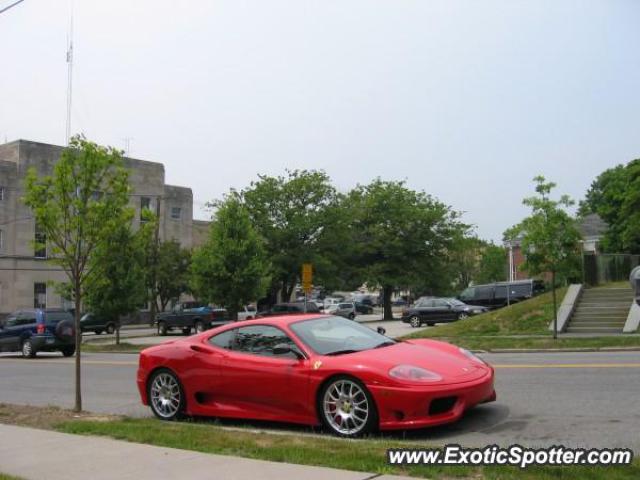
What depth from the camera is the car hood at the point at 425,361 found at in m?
7.31

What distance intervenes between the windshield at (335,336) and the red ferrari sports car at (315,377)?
0.01 metres

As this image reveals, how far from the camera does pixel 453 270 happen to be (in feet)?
171

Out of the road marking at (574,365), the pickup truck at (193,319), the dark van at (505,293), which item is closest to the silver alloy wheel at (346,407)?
the road marking at (574,365)

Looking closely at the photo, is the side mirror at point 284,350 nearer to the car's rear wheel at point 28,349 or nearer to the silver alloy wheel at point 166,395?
the silver alloy wheel at point 166,395

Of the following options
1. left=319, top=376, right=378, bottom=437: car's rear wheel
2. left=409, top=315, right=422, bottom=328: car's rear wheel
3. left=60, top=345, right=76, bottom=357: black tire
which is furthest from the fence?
left=319, top=376, right=378, bottom=437: car's rear wheel

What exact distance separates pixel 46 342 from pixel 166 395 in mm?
16771

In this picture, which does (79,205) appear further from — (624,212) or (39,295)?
(39,295)

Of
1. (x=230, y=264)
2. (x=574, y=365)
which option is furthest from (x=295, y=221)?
(x=574, y=365)

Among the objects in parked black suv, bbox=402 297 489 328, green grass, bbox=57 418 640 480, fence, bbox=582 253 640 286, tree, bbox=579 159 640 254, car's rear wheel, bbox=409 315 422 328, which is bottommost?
car's rear wheel, bbox=409 315 422 328

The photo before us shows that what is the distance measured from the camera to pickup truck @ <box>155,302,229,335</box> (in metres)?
34.5

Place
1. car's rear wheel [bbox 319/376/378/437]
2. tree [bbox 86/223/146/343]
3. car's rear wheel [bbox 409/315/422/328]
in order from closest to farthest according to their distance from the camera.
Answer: car's rear wheel [bbox 319/376/378/437] → tree [bbox 86/223/146/343] → car's rear wheel [bbox 409/315/422/328]

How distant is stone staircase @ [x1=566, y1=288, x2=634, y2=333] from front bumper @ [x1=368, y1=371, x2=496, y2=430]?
634 inches

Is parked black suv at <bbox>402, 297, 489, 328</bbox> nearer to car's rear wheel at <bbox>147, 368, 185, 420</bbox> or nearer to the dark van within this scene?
the dark van

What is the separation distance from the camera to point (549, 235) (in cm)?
2039
